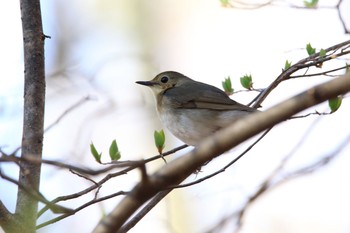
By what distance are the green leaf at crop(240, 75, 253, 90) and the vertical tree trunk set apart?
125 cm

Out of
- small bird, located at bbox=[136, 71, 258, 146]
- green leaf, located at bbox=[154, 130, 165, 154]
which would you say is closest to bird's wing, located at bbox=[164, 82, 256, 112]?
small bird, located at bbox=[136, 71, 258, 146]

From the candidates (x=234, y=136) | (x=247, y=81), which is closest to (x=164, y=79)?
(x=247, y=81)

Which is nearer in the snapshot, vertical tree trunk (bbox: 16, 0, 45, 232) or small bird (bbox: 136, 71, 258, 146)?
vertical tree trunk (bbox: 16, 0, 45, 232)

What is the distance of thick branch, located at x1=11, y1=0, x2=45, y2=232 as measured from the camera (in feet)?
8.73

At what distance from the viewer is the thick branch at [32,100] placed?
105 inches

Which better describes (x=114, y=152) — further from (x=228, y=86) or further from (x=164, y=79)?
(x=164, y=79)

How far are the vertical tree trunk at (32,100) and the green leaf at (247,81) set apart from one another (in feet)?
4.10

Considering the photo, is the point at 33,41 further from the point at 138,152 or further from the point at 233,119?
the point at 138,152

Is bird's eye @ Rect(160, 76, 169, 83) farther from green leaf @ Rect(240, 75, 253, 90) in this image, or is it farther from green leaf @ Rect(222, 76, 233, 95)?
green leaf @ Rect(240, 75, 253, 90)

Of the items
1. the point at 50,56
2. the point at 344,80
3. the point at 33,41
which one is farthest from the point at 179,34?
the point at 344,80

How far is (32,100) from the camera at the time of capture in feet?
9.86

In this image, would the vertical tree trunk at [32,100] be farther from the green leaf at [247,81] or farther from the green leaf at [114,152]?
the green leaf at [247,81]

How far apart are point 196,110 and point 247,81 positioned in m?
0.43

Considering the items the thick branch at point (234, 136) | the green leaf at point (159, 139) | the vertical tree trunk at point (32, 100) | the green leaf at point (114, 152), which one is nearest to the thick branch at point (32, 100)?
the vertical tree trunk at point (32, 100)
